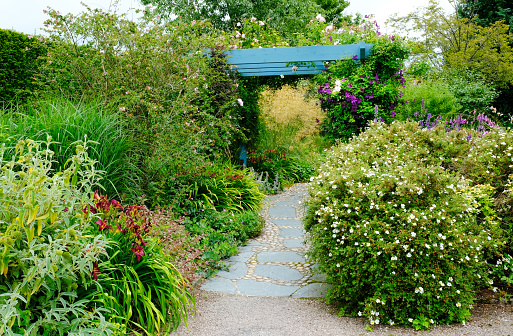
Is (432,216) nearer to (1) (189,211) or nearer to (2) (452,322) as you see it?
(2) (452,322)

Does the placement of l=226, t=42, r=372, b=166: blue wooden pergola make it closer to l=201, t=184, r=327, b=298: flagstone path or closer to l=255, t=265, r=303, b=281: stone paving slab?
l=201, t=184, r=327, b=298: flagstone path

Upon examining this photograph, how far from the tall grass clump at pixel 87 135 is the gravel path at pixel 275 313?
136 cm

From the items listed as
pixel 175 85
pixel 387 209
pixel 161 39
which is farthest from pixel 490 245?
pixel 161 39

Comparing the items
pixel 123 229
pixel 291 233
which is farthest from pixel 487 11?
pixel 123 229

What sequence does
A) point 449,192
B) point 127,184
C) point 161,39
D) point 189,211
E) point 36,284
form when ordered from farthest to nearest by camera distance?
1. point 161,39
2. point 189,211
3. point 127,184
4. point 449,192
5. point 36,284

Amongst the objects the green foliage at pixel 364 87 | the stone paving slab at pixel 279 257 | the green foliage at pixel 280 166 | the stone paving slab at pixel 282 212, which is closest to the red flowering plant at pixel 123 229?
the stone paving slab at pixel 279 257

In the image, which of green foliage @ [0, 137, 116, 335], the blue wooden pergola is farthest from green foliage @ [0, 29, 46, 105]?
green foliage @ [0, 137, 116, 335]

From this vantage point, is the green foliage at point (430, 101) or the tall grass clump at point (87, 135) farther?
the green foliage at point (430, 101)

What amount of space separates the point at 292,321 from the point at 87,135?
253 centimetres

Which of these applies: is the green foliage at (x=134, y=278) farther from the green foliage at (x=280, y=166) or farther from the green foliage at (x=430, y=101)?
the green foliage at (x=430, y=101)

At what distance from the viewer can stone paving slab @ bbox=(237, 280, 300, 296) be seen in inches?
137

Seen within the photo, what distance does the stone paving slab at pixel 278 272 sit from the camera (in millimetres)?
3854

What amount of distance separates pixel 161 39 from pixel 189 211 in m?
2.30

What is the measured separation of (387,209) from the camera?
9.58ft
